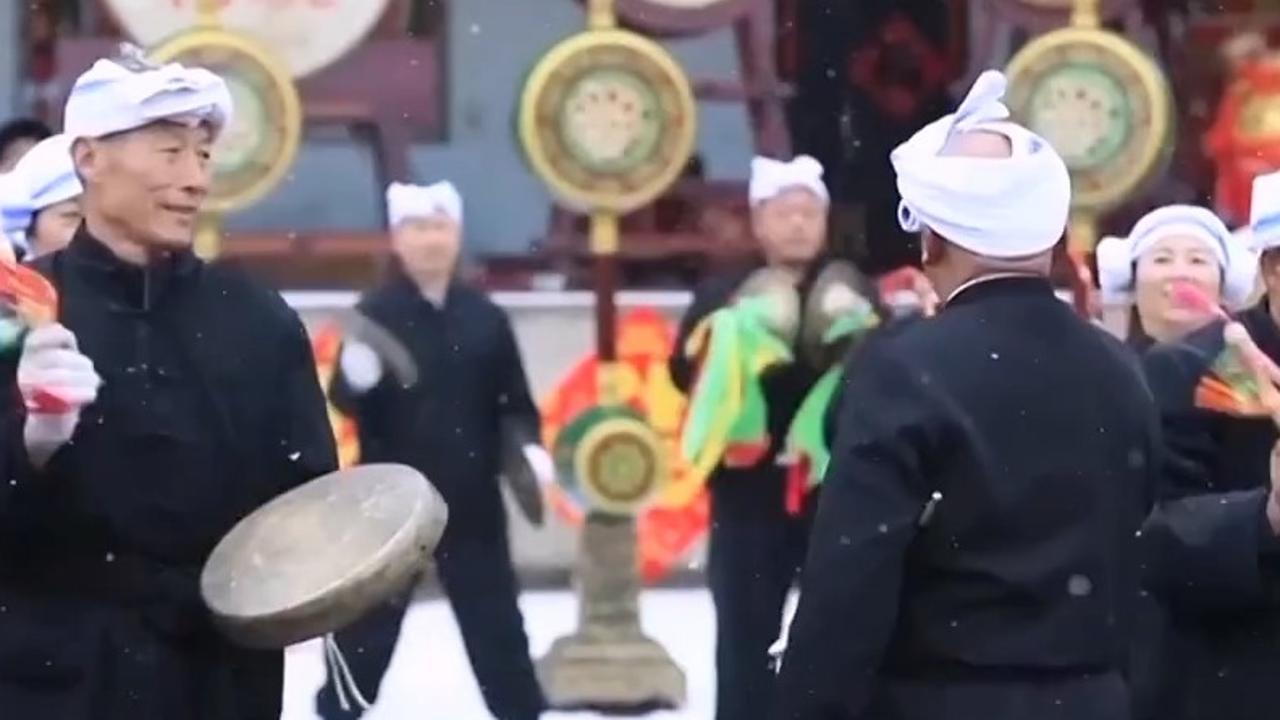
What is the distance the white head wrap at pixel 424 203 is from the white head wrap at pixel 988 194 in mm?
4147

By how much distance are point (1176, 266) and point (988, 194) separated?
1.82m

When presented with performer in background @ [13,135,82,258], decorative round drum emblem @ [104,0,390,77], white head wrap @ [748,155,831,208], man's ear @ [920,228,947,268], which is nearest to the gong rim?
man's ear @ [920,228,947,268]

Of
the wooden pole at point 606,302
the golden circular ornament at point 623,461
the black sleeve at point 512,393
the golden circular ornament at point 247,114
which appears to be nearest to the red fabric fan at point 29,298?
the black sleeve at point 512,393

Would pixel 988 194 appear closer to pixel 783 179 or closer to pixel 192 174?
pixel 192 174

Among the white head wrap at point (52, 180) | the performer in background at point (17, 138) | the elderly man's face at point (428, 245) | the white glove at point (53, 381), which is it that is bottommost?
the elderly man's face at point (428, 245)

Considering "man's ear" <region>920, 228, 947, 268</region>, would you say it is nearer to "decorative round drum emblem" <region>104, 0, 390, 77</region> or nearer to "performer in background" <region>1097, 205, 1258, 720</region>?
"performer in background" <region>1097, 205, 1258, 720</region>

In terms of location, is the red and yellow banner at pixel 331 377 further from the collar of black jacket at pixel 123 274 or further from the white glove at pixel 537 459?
the collar of black jacket at pixel 123 274

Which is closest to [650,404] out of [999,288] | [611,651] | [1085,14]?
[611,651]

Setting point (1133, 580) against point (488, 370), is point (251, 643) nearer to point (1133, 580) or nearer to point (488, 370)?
point (1133, 580)

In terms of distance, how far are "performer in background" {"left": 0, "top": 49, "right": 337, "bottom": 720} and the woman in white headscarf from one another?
1.97m

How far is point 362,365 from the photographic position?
8.23 m

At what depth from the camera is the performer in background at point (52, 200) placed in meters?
6.07

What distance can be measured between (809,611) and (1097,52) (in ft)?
18.4

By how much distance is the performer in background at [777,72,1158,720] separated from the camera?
Answer: 13.5 feet
